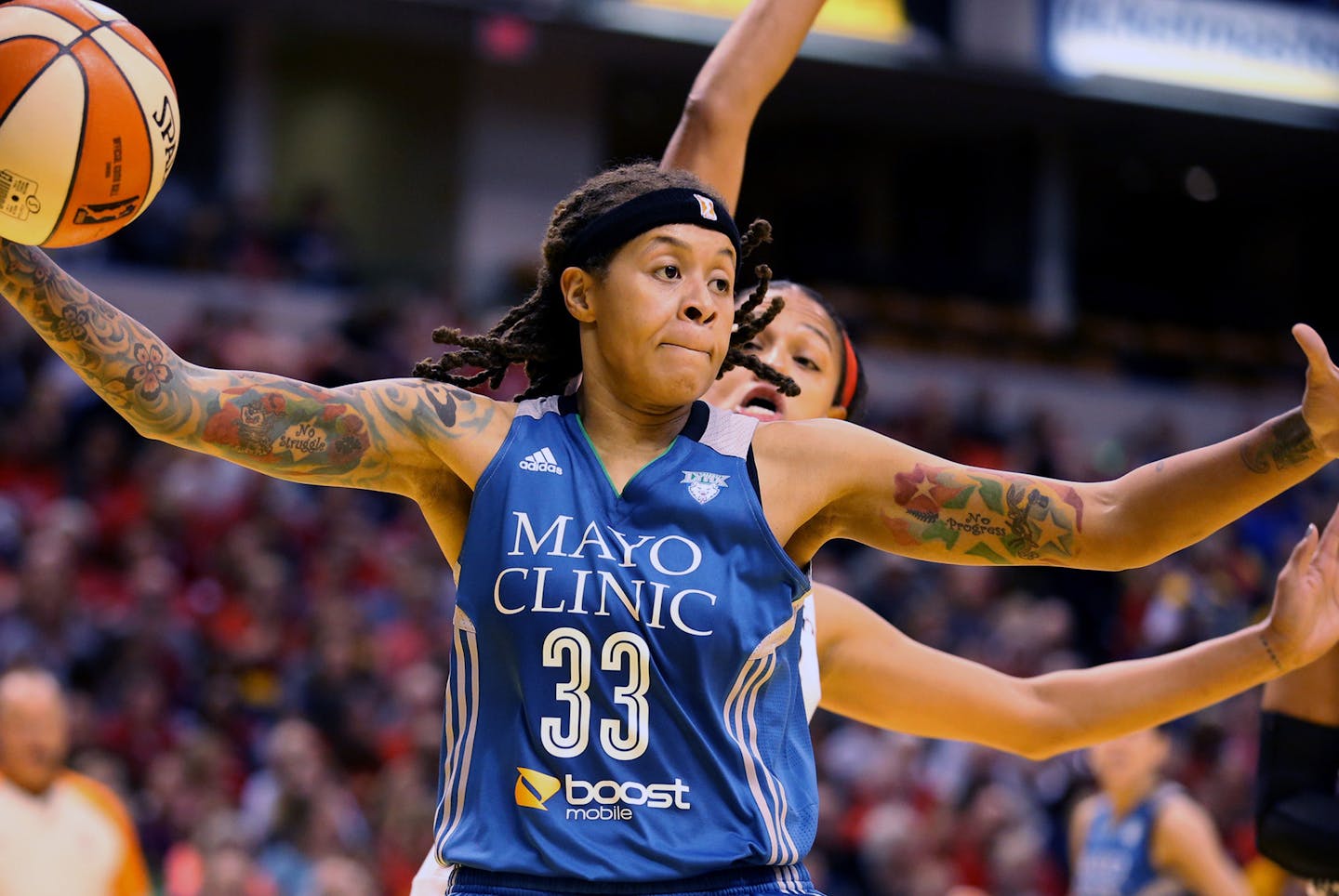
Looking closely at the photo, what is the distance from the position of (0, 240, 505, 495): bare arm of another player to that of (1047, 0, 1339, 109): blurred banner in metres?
14.7

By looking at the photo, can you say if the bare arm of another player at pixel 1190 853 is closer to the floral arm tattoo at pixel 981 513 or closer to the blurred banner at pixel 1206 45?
the floral arm tattoo at pixel 981 513

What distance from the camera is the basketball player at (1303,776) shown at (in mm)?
4289

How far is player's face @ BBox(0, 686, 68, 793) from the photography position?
20.5 ft

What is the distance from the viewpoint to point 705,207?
9.82 feet

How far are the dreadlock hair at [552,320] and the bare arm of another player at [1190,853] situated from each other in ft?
14.4

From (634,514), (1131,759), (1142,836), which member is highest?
(1131,759)

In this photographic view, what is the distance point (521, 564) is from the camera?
278 cm

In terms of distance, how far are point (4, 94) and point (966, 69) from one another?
1429 cm

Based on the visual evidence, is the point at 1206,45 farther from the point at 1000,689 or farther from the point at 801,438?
the point at 801,438

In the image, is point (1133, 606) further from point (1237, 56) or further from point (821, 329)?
point (821, 329)

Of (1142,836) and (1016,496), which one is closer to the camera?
(1016,496)

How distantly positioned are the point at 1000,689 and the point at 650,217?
164cm

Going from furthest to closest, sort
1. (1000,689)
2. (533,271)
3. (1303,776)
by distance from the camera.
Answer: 1. (533,271)
2. (1303,776)
3. (1000,689)

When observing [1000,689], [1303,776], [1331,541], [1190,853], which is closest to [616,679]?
[1000,689]
